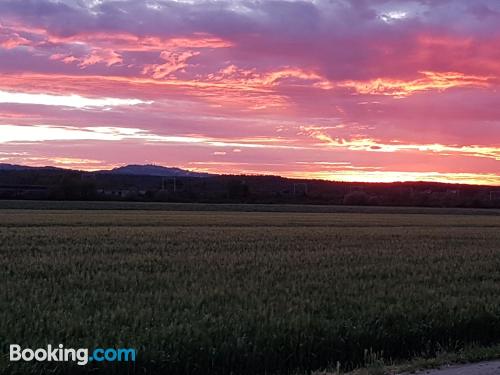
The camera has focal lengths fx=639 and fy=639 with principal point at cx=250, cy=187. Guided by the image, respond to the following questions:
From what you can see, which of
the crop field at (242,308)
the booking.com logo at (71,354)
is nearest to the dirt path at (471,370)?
the crop field at (242,308)

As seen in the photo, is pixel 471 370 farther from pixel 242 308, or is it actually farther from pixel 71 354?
pixel 71 354

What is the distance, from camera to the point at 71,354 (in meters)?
8.01

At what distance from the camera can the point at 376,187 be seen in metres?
174

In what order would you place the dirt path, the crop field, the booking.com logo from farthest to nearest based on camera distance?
the crop field
the dirt path
the booking.com logo

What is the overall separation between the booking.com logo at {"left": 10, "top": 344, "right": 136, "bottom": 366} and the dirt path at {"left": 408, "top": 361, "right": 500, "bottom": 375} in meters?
3.82

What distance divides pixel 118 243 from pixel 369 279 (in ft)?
39.4

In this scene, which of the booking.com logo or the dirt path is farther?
the dirt path

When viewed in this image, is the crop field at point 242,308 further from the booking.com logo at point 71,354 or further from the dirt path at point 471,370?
the dirt path at point 471,370

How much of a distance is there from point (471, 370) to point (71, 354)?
5.17 meters

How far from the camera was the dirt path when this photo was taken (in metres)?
8.24

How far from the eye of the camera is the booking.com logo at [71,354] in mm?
7824

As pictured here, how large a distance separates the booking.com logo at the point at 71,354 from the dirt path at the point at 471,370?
3821mm

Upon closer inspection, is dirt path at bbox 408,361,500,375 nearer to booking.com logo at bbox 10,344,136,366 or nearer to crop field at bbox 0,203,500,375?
crop field at bbox 0,203,500,375

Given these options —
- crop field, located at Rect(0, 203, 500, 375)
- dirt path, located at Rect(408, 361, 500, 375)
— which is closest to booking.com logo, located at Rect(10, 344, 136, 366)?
crop field, located at Rect(0, 203, 500, 375)
